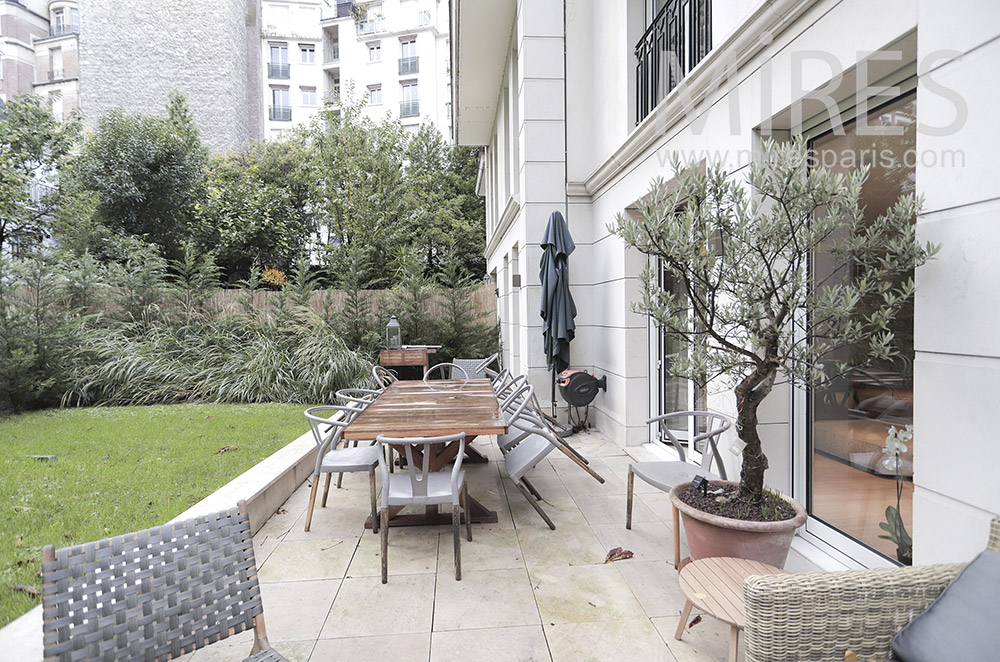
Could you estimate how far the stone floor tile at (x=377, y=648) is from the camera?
206 centimetres

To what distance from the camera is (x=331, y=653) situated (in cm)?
210

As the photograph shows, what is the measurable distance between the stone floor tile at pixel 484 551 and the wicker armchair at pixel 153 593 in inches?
55.9

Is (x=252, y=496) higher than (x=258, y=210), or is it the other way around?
(x=258, y=210)

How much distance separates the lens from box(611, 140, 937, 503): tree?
2.02 meters

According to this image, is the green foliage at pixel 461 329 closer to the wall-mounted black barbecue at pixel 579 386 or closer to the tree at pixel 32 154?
the wall-mounted black barbecue at pixel 579 386

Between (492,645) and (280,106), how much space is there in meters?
29.3

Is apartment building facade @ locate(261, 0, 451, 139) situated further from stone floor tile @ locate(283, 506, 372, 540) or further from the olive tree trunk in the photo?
the olive tree trunk

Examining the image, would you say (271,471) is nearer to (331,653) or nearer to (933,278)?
(331,653)

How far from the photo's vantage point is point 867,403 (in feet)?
8.61

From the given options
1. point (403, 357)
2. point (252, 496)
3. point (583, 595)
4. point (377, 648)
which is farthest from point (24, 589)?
point (403, 357)

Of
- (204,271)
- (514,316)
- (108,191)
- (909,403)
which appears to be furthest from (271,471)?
(108,191)

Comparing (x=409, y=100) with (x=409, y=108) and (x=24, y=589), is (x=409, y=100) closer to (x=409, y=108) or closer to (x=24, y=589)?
(x=409, y=108)

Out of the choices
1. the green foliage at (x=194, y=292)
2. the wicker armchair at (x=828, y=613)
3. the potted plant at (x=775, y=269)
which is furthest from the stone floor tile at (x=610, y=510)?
the green foliage at (x=194, y=292)

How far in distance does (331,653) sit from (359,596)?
17.7 inches
